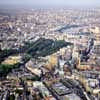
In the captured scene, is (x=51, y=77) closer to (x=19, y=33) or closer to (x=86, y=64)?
(x=86, y=64)

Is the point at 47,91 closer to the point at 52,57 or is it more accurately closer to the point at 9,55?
the point at 52,57

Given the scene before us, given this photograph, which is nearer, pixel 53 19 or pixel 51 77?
pixel 51 77

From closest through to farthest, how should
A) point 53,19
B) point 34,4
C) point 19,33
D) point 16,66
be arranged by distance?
point 16,66
point 19,33
point 53,19
point 34,4

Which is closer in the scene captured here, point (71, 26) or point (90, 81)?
point (90, 81)

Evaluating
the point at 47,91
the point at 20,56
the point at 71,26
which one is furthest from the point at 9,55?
the point at 71,26

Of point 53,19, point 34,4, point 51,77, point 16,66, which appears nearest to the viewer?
point 51,77

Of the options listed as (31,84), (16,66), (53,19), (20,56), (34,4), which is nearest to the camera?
(31,84)

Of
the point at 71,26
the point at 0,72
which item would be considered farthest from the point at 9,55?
the point at 71,26
